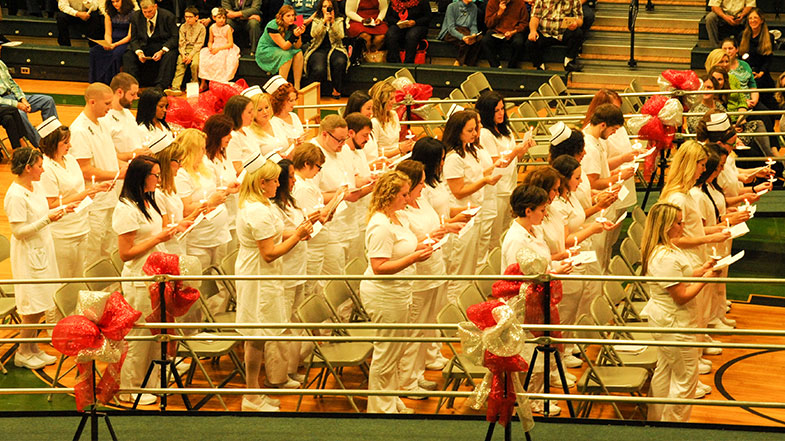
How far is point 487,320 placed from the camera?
15.9 ft

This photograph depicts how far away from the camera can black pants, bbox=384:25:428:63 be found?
14422 mm

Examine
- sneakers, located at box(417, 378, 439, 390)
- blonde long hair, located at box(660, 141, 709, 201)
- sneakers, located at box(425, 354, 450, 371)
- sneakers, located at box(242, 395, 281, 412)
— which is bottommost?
sneakers, located at box(425, 354, 450, 371)

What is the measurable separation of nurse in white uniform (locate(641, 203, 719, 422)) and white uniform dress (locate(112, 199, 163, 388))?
3.12 meters

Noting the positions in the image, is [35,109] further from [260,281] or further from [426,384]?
[426,384]

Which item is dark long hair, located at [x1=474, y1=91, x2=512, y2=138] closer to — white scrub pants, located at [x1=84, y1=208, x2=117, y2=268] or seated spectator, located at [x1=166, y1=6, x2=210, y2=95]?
white scrub pants, located at [x1=84, y1=208, x2=117, y2=268]

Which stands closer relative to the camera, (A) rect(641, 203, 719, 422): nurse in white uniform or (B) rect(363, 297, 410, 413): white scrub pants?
(A) rect(641, 203, 719, 422): nurse in white uniform

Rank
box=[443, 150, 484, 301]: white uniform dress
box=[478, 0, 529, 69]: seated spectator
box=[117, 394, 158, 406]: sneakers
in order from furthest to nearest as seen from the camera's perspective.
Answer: box=[478, 0, 529, 69]: seated spectator, box=[443, 150, 484, 301]: white uniform dress, box=[117, 394, 158, 406]: sneakers

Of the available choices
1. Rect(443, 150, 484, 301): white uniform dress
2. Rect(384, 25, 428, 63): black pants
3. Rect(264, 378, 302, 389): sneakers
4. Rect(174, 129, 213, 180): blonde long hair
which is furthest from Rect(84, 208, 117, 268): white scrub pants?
Rect(384, 25, 428, 63): black pants

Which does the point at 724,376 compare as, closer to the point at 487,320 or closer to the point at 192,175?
the point at 487,320

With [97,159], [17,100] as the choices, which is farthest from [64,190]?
[17,100]

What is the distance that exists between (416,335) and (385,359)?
0.46 meters

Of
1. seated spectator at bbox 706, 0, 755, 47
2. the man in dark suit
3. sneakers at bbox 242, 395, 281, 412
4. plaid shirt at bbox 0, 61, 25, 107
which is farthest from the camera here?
the man in dark suit

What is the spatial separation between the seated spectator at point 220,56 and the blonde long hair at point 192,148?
6.52 meters

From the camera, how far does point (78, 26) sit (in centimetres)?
1543
